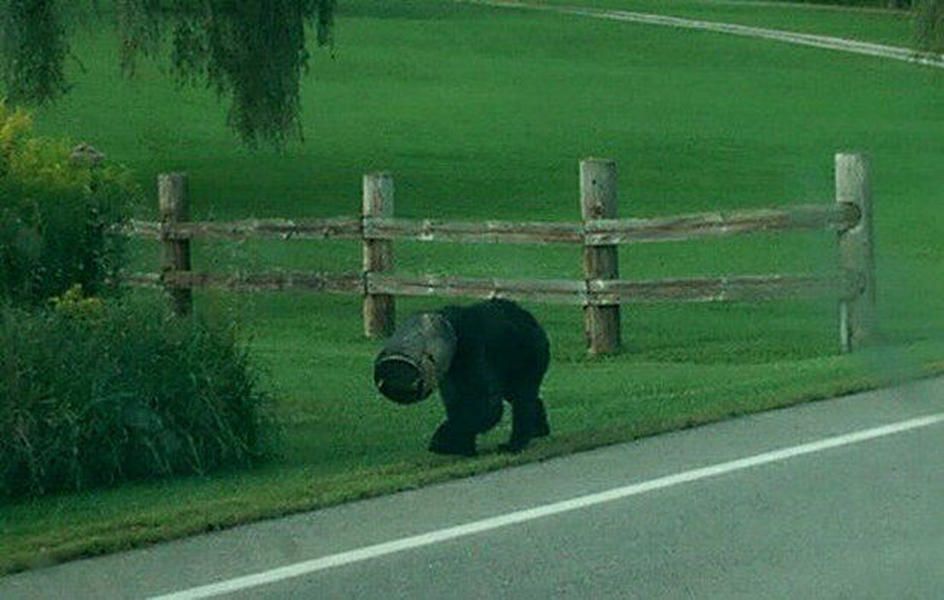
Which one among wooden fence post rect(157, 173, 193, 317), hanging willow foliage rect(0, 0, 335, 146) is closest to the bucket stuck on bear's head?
wooden fence post rect(157, 173, 193, 317)

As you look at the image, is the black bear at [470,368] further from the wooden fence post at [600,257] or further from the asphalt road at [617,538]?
the wooden fence post at [600,257]

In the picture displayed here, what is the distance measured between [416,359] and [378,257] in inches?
365

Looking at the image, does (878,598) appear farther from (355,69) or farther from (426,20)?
(426,20)

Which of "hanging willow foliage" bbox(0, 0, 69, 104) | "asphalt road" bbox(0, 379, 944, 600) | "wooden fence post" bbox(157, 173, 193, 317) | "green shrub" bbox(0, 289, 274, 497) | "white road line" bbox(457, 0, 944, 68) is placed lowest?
"asphalt road" bbox(0, 379, 944, 600)

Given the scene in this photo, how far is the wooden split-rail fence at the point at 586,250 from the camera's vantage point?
19.0m

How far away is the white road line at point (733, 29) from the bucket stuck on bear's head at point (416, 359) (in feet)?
154

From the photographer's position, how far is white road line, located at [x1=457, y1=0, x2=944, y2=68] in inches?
2563

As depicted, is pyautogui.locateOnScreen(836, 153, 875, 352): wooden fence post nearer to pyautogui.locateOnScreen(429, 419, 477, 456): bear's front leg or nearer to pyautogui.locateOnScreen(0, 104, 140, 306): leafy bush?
pyautogui.locateOnScreen(0, 104, 140, 306): leafy bush

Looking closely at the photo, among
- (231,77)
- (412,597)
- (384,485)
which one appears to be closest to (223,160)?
(231,77)

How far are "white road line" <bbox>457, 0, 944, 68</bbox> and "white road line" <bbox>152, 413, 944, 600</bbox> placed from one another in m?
45.8

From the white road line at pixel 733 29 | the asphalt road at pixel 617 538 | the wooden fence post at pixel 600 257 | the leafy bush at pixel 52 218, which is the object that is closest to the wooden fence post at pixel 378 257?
the wooden fence post at pixel 600 257

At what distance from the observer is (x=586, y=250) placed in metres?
20.2

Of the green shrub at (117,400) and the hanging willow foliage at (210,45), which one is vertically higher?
the hanging willow foliage at (210,45)

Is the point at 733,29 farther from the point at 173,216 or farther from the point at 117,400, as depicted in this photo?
the point at 117,400
